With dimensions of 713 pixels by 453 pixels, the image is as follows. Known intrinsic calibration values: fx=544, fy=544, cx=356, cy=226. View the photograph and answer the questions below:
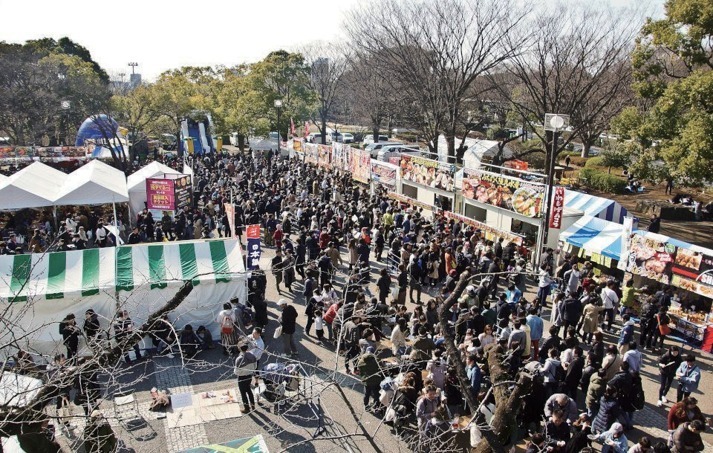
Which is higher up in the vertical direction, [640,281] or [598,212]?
[598,212]

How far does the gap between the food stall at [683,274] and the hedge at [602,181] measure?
15673mm

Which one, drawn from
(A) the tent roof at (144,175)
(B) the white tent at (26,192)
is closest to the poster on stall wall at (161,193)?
(A) the tent roof at (144,175)

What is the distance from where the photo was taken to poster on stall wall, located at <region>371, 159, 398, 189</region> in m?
22.9

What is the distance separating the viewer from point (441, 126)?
2784cm

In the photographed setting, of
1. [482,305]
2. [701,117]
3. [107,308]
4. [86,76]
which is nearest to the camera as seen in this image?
[107,308]

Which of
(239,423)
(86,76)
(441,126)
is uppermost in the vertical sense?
(86,76)

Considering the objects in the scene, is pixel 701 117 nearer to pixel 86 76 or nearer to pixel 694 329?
pixel 694 329

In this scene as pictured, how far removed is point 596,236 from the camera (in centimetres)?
1418

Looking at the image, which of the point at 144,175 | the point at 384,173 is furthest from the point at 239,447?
the point at 384,173

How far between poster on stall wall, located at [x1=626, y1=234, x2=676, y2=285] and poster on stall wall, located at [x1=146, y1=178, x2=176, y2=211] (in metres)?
14.0

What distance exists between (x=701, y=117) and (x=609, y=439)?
1063cm

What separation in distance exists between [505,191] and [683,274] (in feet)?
20.1

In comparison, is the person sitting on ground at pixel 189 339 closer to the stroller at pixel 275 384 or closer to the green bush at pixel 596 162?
the stroller at pixel 275 384

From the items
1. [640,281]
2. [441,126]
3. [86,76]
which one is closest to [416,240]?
[640,281]
